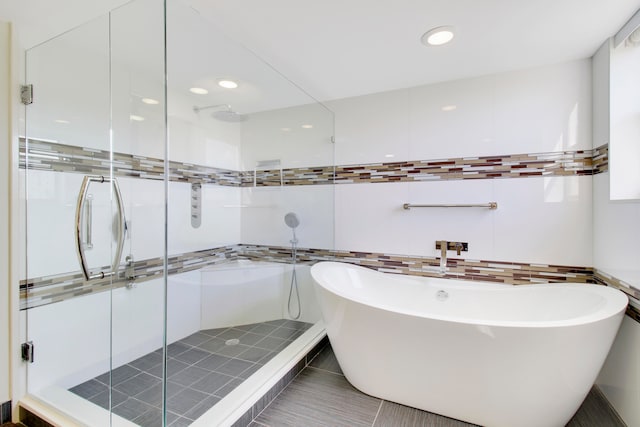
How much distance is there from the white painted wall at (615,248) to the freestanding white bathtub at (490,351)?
7.7 inches

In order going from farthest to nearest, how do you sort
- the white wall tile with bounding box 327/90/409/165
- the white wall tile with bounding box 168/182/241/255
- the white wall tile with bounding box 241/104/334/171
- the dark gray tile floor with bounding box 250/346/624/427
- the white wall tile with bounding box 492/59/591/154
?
the white wall tile with bounding box 327/90/409/165, the white wall tile with bounding box 241/104/334/171, the white wall tile with bounding box 492/59/591/154, the white wall tile with bounding box 168/182/241/255, the dark gray tile floor with bounding box 250/346/624/427

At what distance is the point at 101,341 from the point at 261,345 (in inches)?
41.1

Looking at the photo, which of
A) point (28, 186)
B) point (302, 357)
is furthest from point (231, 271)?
point (28, 186)

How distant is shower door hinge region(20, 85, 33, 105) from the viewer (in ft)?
5.41

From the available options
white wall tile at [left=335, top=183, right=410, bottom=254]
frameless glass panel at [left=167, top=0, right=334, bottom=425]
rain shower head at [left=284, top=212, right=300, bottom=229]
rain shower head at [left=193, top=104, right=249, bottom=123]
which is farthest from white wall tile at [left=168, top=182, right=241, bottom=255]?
white wall tile at [left=335, top=183, right=410, bottom=254]

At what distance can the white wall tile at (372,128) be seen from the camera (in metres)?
2.53

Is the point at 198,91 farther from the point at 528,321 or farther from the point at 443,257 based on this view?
the point at 528,321

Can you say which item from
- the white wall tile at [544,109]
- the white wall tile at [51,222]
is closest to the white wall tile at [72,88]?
the white wall tile at [51,222]

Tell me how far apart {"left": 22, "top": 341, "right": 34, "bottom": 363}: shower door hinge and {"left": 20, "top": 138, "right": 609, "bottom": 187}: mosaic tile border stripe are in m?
1.06

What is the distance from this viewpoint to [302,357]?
2117 mm

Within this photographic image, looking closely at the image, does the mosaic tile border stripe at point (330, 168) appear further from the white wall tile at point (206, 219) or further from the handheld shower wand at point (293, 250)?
the handheld shower wand at point (293, 250)

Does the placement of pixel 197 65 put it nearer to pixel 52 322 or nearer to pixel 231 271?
pixel 231 271

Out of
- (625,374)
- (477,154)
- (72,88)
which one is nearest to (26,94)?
(72,88)

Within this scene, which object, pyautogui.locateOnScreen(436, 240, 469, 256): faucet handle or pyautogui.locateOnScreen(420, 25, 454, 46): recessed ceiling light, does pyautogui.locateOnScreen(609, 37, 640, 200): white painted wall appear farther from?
pyautogui.locateOnScreen(420, 25, 454, 46): recessed ceiling light
